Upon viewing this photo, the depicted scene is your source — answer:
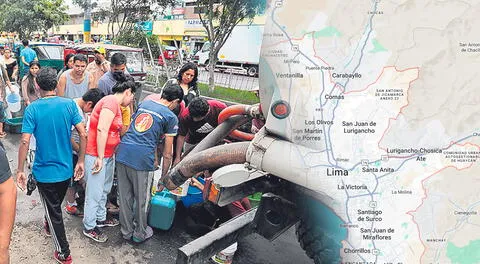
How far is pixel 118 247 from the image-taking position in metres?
3.59

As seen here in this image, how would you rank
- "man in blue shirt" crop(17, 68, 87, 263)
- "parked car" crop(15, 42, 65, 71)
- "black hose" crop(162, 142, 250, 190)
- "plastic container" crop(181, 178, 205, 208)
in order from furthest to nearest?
1. "parked car" crop(15, 42, 65, 71)
2. "plastic container" crop(181, 178, 205, 208)
3. "man in blue shirt" crop(17, 68, 87, 263)
4. "black hose" crop(162, 142, 250, 190)

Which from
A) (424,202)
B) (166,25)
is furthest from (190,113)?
(166,25)

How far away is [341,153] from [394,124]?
264 mm

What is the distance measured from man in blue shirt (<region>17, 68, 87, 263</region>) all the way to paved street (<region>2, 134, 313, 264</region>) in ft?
1.14

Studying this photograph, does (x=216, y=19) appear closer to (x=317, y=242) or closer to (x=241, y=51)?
(x=241, y=51)

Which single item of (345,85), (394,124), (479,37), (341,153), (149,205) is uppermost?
(479,37)

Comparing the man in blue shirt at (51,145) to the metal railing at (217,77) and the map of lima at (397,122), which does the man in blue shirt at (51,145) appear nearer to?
the map of lima at (397,122)

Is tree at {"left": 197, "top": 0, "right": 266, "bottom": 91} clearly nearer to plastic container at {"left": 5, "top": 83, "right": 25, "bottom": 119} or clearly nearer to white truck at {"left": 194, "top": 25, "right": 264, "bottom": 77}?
white truck at {"left": 194, "top": 25, "right": 264, "bottom": 77}

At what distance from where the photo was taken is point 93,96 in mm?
3910

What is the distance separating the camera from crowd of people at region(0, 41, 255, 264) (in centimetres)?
307

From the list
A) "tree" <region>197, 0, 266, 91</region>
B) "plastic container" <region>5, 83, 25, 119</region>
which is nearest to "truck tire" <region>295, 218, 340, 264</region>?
"plastic container" <region>5, 83, 25, 119</region>

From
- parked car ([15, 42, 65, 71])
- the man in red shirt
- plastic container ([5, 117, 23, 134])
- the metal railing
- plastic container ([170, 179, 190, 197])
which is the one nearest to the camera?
plastic container ([170, 179, 190, 197])

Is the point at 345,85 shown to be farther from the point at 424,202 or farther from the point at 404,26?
the point at 424,202

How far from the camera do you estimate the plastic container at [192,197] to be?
3.85 metres
